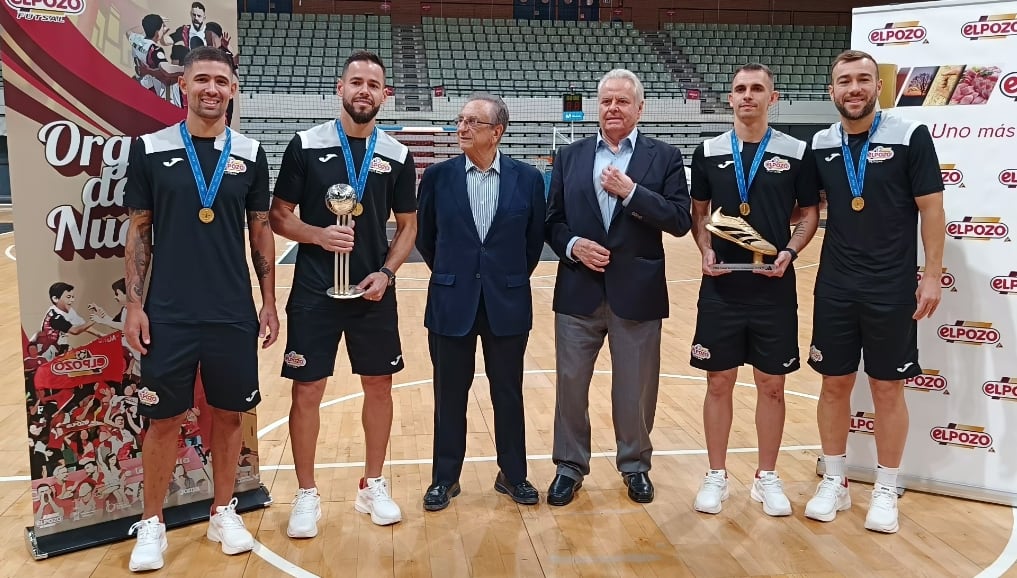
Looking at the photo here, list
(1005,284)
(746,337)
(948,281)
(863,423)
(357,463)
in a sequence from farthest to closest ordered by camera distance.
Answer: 1. (357,463)
2. (863,423)
3. (948,281)
4. (1005,284)
5. (746,337)

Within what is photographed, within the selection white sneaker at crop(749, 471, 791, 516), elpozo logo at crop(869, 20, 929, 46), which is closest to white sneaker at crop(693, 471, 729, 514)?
white sneaker at crop(749, 471, 791, 516)

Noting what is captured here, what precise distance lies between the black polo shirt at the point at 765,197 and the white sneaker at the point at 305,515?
190 cm

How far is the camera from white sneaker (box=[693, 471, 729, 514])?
11.8 ft

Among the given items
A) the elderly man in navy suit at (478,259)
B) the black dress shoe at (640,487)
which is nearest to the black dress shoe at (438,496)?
the elderly man in navy suit at (478,259)

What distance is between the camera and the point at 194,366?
9.96ft

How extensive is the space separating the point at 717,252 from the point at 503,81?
1872 cm

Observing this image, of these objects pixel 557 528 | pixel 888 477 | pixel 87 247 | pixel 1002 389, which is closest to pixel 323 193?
pixel 87 247

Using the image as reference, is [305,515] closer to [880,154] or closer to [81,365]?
[81,365]

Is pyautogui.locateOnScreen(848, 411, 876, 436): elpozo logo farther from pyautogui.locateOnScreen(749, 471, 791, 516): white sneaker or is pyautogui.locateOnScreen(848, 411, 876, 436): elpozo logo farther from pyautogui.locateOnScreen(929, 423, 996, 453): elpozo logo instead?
pyautogui.locateOnScreen(749, 471, 791, 516): white sneaker

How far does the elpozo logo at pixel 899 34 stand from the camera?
383cm

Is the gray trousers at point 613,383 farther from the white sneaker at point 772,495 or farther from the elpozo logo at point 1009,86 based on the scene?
the elpozo logo at point 1009,86

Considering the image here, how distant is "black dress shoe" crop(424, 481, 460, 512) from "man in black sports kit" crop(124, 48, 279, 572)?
96cm

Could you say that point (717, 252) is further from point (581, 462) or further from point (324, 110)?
point (324, 110)

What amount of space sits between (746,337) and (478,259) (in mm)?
1211
